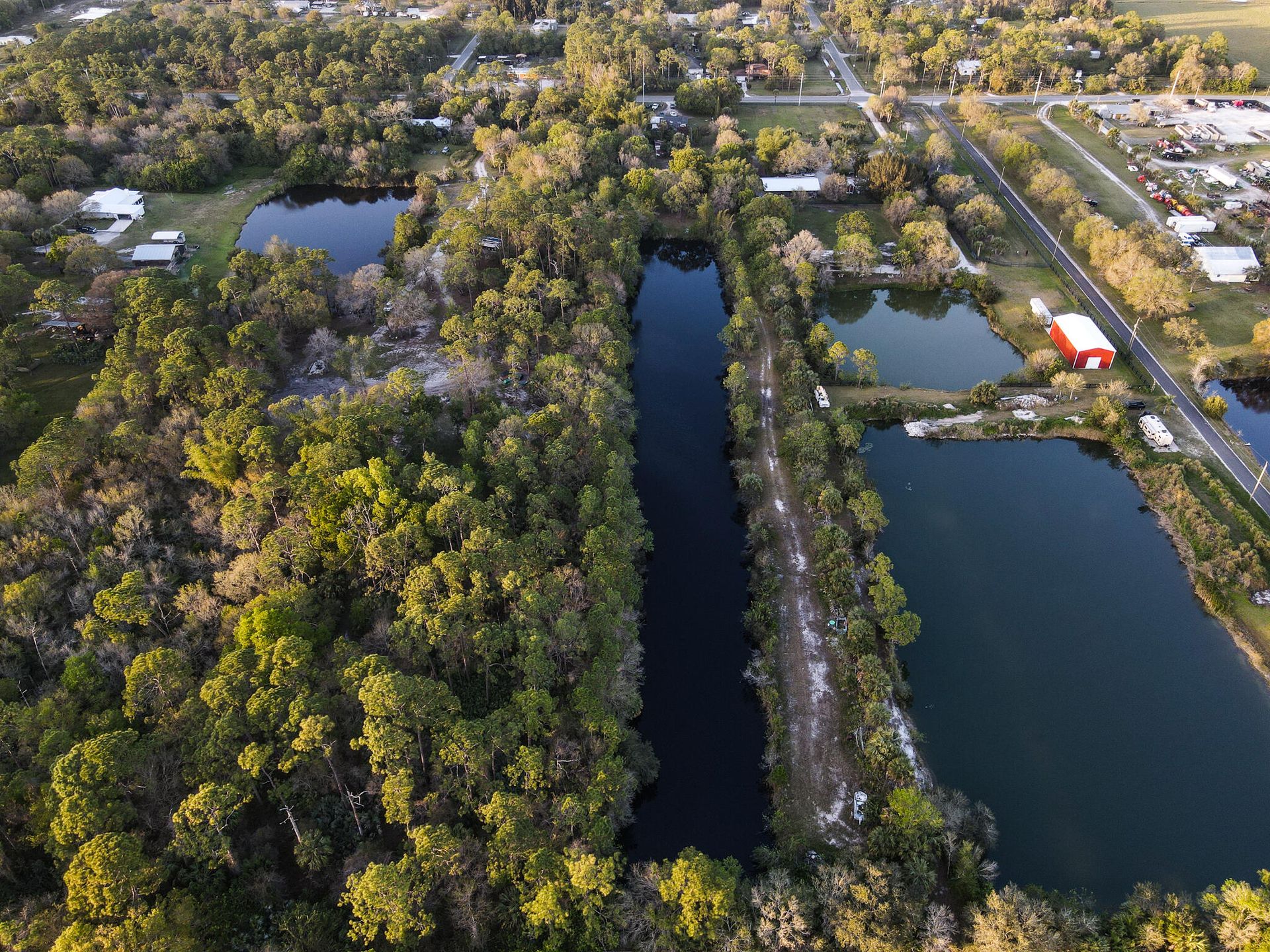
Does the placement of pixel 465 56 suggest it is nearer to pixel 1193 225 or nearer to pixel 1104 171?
pixel 1104 171

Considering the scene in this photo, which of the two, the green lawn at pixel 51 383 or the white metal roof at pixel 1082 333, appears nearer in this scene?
the green lawn at pixel 51 383

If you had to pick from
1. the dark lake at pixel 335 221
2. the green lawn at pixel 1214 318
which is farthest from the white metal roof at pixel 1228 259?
the dark lake at pixel 335 221

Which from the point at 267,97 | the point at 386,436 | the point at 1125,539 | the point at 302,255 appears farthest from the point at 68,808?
the point at 267,97

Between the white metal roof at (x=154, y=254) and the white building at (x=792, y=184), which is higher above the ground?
the white metal roof at (x=154, y=254)

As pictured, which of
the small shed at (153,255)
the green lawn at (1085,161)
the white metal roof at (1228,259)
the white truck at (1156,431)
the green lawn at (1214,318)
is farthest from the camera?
the green lawn at (1085,161)

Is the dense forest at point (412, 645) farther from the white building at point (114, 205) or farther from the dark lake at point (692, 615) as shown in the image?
the white building at point (114, 205)

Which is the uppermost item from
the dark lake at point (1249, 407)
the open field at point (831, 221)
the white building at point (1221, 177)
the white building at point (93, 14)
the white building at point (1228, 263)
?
the white building at point (93, 14)
